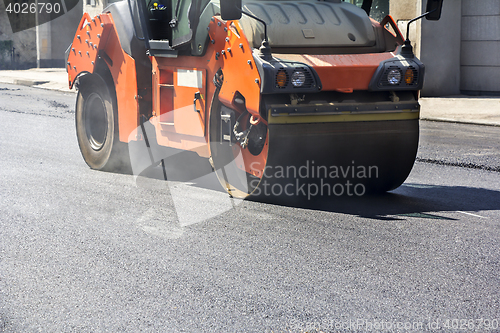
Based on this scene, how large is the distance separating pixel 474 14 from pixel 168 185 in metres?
12.7

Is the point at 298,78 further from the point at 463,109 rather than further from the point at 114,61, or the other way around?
the point at 463,109

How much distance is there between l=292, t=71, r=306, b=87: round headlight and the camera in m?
5.27

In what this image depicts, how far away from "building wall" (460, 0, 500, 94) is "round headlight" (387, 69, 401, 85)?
472 inches

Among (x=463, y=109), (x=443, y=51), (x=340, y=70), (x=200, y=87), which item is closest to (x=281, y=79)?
(x=340, y=70)

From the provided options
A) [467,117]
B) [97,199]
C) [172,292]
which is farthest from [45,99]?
[172,292]

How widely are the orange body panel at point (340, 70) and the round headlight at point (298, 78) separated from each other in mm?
139

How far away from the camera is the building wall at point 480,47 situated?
16.5 meters

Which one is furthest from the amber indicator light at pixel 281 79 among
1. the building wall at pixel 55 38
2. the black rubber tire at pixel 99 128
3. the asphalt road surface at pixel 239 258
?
the building wall at pixel 55 38

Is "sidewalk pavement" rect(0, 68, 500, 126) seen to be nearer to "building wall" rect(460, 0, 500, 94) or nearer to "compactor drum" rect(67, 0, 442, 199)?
"building wall" rect(460, 0, 500, 94)

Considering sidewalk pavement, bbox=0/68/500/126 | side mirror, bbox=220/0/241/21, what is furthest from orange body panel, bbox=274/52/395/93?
sidewalk pavement, bbox=0/68/500/126

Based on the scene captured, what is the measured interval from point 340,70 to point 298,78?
15.9 inches

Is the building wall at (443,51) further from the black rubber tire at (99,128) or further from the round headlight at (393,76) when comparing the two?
the round headlight at (393,76)

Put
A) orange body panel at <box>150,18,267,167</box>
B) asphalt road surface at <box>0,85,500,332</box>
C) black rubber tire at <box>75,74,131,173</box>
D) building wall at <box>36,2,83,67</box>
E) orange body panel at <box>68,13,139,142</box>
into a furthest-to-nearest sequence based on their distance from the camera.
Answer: building wall at <box>36,2,83,67</box>
black rubber tire at <box>75,74,131,173</box>
orange body panel at <box>68,13,139,142</box>
orange body panel at <box>150,18,267,167</box>
asphalt road surface at <box>0,85,500,332</box>

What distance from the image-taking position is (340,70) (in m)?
5.45
